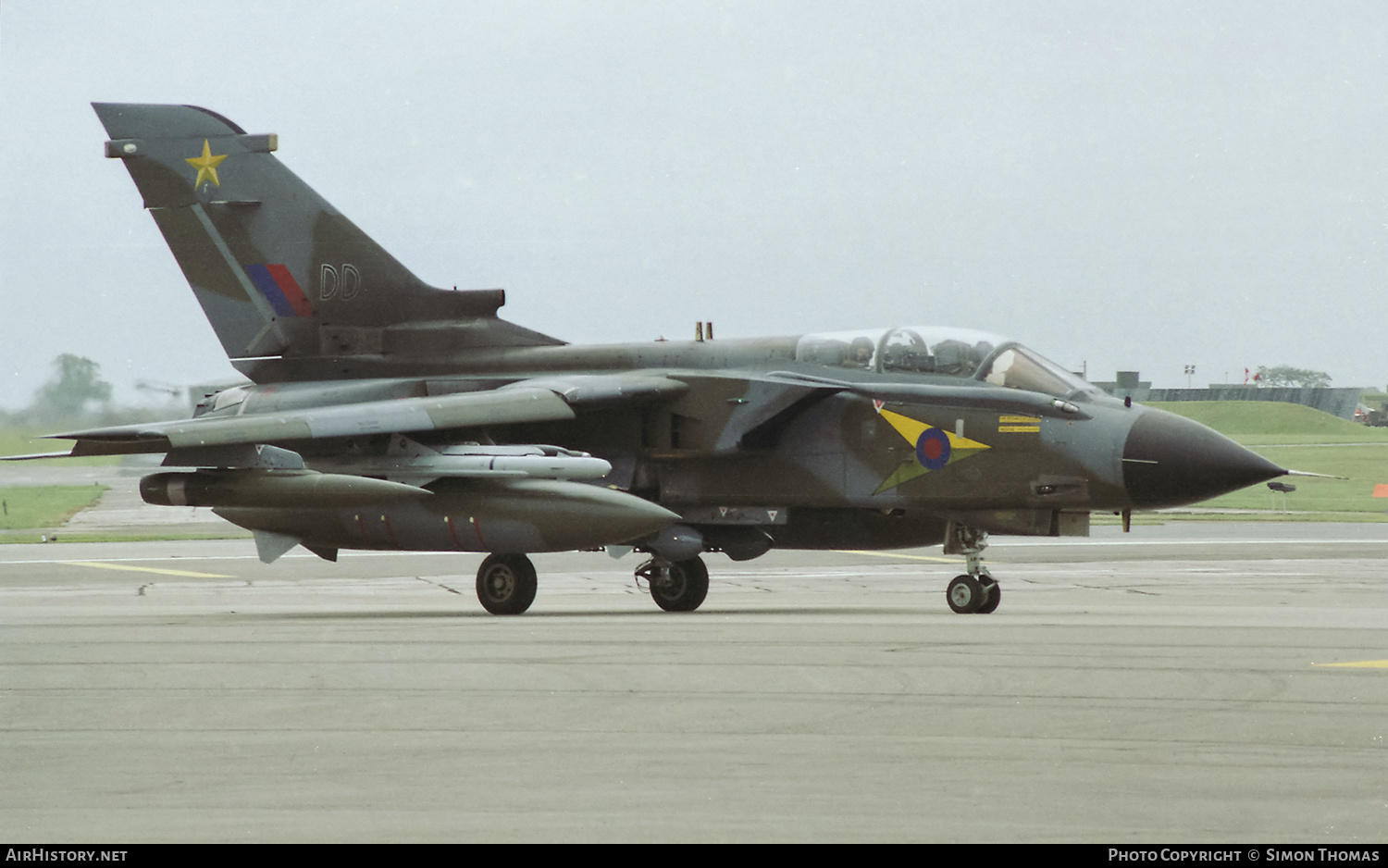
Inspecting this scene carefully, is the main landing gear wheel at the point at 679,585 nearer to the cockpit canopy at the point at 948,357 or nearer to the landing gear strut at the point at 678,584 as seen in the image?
the landing gear strut at the point at 678,584

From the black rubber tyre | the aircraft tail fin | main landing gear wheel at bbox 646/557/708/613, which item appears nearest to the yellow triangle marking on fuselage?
the black rubber tyre

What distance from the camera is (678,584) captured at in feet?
48.3

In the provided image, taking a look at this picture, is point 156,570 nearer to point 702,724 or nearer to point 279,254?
point 279,254

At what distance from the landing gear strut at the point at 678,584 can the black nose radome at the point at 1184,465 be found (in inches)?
168

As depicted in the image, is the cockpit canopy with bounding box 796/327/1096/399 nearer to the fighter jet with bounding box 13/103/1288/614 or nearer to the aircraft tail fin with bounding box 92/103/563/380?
the fighter jet with bounding box 13/103/1288/614

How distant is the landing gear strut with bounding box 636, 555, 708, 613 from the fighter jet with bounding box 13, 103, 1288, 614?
0.09 ft

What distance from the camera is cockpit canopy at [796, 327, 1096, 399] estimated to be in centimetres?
1331

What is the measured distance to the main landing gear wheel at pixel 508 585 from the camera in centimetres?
1409

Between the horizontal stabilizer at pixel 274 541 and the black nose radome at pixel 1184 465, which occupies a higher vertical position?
the black nose radome at pixel 1184 465

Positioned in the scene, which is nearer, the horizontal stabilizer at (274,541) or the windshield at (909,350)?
the windshield at (909,350)

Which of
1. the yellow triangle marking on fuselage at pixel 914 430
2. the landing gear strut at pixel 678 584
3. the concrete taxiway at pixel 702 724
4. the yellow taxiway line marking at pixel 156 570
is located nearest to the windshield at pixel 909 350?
the yellow triangle marking on fuselage at pixel 914 430

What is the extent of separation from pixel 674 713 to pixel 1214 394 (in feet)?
135

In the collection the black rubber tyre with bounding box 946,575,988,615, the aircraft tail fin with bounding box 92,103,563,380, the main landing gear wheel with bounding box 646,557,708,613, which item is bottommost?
the main landing gear wheel with bounding box 646,557,708,613

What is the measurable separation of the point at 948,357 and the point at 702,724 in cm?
723
